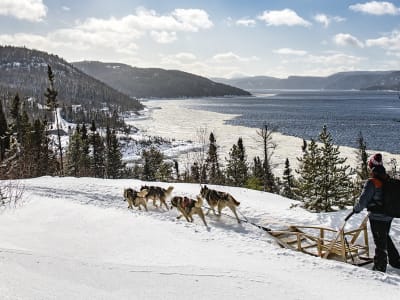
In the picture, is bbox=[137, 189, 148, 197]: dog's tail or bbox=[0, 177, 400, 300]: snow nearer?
bbox=[0, 177, 400, 300]: snow

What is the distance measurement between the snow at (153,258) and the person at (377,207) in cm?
58

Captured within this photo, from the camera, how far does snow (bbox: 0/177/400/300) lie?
541cm

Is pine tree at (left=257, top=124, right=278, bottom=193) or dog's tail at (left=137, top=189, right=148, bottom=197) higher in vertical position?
dog's tail at (left=137, top=189, right=148, bottom=197)

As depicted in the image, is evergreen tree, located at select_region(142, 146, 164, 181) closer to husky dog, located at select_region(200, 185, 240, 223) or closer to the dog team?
the dog team

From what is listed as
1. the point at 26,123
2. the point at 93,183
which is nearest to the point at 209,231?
the point at 93,183

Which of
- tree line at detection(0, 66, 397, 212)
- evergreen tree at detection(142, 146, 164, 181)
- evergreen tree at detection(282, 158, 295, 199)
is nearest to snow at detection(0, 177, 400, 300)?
tree line at detection(0, 66, 397, 212)

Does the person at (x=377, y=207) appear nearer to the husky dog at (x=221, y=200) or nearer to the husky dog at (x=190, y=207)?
the husky dog at (x=221, y=200)

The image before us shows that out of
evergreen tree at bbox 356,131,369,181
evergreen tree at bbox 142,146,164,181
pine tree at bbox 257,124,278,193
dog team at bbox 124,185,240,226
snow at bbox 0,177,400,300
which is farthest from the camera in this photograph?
evergreen tree at bbox 142,146,164,181

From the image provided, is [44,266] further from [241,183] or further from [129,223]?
[241,183]

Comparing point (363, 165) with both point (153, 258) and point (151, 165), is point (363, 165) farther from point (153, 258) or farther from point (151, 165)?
point (153, 258)

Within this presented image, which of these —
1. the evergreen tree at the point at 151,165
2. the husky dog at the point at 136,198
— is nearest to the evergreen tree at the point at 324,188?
the husky dog at the point at 136,198

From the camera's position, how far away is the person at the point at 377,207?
820cm

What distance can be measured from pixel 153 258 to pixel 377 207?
196 inches

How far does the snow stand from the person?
0.58 m
